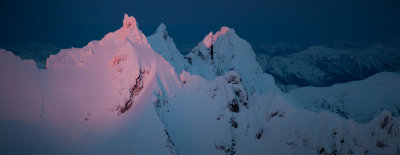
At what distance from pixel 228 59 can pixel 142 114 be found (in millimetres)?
91516

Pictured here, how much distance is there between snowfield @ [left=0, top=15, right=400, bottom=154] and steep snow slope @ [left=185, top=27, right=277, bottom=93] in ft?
121

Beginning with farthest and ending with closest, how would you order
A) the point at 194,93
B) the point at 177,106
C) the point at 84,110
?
the point at 194,93 < the point at 177,106 < the point at 84,110

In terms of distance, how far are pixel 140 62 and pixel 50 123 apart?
2968 cm

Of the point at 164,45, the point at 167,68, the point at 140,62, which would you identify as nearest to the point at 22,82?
the point at 140,62

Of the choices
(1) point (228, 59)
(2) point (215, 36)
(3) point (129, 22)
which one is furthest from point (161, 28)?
(2) point (215, 36)

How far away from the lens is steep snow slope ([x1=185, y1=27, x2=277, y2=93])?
5802 inches

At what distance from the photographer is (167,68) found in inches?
3578

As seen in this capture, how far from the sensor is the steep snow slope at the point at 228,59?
14738 cm

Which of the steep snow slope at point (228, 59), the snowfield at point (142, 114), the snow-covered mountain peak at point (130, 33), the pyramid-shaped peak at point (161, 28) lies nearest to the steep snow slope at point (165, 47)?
the pyramid-shaped peak at point (161, 28)

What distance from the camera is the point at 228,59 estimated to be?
510 ft

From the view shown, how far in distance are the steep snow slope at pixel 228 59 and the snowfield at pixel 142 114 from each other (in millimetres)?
36750

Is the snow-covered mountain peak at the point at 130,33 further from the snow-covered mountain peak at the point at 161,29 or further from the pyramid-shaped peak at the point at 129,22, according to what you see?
the snow-covered mountain peak at the point at 161,29

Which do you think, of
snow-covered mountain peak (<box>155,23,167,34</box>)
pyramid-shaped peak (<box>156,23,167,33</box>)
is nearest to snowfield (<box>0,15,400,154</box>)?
snow-covered mountain peak (<box>155,23,167,34</box>)

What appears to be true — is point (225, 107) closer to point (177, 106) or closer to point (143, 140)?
point (177, 106)
